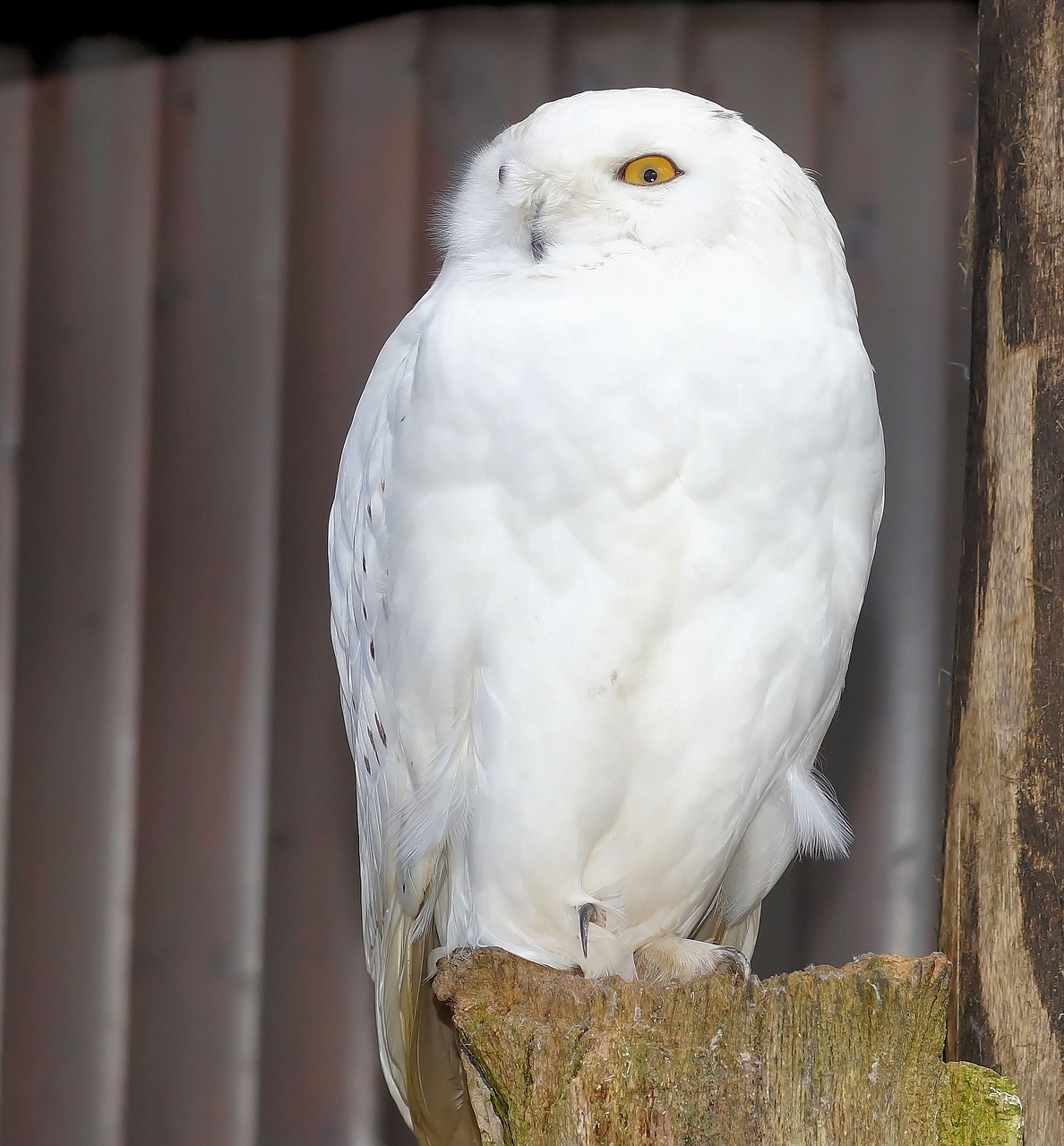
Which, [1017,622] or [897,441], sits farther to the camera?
[897,441]

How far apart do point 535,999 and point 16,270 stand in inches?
82.4

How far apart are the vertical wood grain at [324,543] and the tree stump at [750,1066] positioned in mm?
1253

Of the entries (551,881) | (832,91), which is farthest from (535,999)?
(832,91)

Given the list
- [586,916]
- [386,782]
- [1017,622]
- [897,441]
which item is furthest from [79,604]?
[1017,622]

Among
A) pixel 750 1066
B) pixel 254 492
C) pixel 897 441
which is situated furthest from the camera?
pixel 254 492

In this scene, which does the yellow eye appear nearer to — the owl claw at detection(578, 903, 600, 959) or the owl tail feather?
the owl claw at detection(578, 903, 600, 959)

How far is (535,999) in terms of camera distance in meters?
1.46

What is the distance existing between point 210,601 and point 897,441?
1.51 metres

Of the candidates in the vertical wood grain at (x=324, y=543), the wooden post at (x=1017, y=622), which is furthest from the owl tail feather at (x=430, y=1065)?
the wooden post at (x=1017, y=622)

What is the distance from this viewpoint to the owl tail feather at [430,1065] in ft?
6.61

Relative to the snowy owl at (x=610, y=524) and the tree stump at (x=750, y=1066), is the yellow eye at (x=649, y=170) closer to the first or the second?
the snowy owl at (x=610, y=524)

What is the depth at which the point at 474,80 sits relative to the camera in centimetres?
Answer: 269

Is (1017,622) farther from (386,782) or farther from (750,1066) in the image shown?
(386,782)

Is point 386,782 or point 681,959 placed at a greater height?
point 386,782
